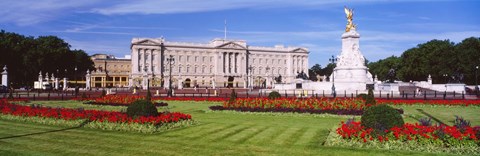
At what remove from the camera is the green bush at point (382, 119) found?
42.2ft

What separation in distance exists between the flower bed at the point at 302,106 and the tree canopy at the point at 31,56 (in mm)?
63068

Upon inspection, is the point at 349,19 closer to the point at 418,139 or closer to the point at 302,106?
the point at 302,106

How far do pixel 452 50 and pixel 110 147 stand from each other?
79845 millimetres

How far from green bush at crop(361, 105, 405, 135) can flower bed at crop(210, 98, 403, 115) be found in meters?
9.20

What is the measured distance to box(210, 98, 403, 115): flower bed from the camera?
23047 millimetres

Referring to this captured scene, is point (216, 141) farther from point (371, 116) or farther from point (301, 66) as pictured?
point (301, 66)

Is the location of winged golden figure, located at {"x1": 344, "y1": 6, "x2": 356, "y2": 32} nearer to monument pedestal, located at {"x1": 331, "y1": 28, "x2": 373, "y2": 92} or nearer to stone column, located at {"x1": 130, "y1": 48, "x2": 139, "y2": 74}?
monument pedestal, located at {"x1": 331, "y1": 28, "x2": 373, "y2": 92}

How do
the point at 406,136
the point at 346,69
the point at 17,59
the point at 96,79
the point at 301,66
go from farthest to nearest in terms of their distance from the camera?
1. the point at 301,66
2. the point at 96,79
3. the point at 17,59
4. the point at 346,69
5. the point at 406,136

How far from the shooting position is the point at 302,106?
24703 millimetres

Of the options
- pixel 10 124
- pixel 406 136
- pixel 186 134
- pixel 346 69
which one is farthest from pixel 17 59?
pixel 406 136

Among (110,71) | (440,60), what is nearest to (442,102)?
(440,60)

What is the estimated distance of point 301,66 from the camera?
14712 cm

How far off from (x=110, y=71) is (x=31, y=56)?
183ft

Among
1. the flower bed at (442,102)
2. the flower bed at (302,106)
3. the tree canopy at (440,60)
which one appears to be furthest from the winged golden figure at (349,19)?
the tree canopy at (440,60)
